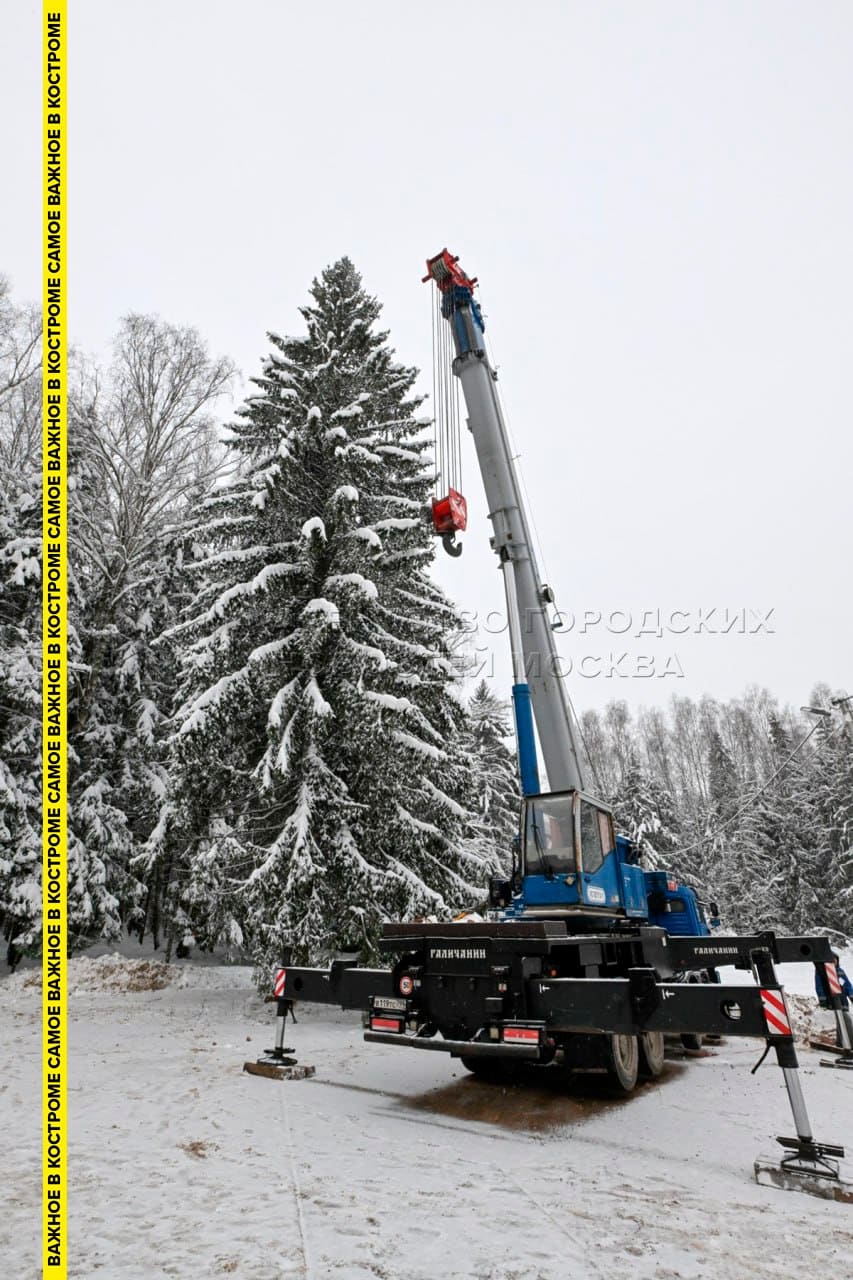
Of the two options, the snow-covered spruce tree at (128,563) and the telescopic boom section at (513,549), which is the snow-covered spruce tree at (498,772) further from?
the telescopic boom section at (513,549)

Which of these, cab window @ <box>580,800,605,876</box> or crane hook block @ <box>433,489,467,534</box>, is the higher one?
crane hook block @ <box>433,489,467,534</box>

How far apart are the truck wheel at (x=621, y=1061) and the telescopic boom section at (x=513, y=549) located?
2.88 metres

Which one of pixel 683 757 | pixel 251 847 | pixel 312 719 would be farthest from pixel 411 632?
pixel 683 757

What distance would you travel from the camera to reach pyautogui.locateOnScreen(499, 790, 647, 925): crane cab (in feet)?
26.0

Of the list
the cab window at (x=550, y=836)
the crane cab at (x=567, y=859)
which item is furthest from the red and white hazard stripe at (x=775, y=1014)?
the cab window at (x=550, y=836)

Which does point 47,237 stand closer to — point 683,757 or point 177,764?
point 177,764

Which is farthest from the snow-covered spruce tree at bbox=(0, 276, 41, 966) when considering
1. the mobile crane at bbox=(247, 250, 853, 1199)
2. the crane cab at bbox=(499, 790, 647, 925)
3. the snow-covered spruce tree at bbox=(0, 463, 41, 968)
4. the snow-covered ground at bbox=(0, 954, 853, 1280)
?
the crane cab at bbox=(499, 790, 647, 925)

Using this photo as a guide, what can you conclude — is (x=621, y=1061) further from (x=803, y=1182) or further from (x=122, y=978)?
(x=122, y=978)

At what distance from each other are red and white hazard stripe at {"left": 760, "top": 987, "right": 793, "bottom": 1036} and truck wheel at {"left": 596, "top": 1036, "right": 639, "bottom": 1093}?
208cm

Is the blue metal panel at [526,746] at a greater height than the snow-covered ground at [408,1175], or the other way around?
the blue metal panel at [526,746]

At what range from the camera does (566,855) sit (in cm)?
803

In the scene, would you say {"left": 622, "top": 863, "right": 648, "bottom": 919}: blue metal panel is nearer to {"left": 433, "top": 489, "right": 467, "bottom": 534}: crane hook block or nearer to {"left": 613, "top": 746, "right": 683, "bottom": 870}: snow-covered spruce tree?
{"left": 433, "top": 489, "right": 467, "bottom": 534}: crane hook block

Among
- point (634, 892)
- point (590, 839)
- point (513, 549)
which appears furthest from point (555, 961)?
point (513, 549)

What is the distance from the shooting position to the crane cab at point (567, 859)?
794 centimetres
